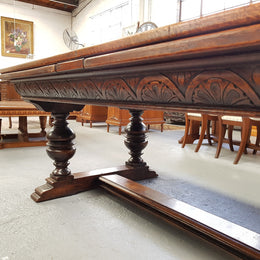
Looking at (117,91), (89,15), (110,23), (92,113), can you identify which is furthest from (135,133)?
(89,15)

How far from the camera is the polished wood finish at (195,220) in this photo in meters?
1.16

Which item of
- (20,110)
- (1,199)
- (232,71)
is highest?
(232,71)

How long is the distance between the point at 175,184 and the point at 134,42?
70.3 inches

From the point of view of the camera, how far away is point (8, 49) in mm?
11211

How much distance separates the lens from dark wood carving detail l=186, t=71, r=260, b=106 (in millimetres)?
577

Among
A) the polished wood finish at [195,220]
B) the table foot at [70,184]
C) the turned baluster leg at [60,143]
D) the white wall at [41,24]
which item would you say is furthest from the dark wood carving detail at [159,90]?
the white wall at [41,24]

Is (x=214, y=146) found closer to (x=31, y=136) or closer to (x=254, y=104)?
(x=31, y=136)

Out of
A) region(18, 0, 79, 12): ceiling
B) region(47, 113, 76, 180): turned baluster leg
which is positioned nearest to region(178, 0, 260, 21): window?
region(47, 113, 76, 180): turned baluster leg

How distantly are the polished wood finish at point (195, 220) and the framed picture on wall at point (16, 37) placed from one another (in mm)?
11348

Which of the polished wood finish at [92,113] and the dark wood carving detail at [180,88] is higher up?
the dark wood carving detail at [180,88]

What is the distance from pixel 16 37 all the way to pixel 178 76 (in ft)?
40.6

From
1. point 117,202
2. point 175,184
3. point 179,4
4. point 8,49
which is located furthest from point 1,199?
point 8,49

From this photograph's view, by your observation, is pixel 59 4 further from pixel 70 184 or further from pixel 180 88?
pixel 180 88

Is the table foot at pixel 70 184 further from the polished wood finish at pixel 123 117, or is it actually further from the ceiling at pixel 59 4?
the ceiling at pixel 59 4
